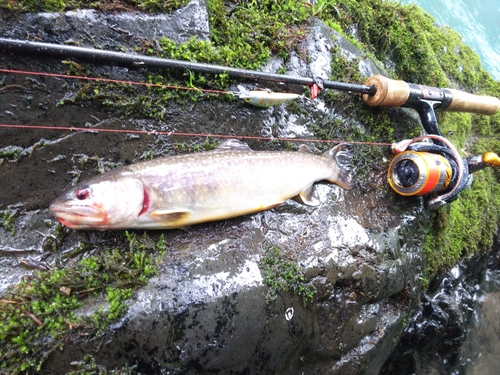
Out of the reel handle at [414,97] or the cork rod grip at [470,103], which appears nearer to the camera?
the reel handle at [414,97]

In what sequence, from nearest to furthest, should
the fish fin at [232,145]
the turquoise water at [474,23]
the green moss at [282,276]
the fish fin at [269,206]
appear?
the green moss at [282,276] < the fish fin at [269,206] < the fish fin at [232,145] < the turquoise water at [474,23]

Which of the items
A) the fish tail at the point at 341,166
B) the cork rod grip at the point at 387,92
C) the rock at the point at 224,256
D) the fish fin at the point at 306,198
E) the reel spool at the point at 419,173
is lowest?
the rock at the point at 224,256

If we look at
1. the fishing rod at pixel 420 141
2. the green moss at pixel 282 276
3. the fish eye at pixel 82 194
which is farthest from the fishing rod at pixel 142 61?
the green moss at pixel 282 276

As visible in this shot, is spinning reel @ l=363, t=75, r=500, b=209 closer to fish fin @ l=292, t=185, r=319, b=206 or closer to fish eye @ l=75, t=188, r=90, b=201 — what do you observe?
fish fin @ l=292, t=185, r=319, b=206

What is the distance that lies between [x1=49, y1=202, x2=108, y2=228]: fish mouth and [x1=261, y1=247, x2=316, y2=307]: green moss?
5.33 feet

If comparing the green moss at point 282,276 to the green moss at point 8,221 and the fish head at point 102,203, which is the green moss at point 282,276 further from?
the green moss at point 8,221

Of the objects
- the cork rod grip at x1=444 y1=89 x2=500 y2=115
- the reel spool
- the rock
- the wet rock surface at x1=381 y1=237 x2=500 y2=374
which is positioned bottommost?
the wet rock surface at x1=381 y1=237 x2=500 y2=374

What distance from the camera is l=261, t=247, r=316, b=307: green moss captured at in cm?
353

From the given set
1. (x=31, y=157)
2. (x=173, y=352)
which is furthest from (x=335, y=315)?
(x=31, y=157)

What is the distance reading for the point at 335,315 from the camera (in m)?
4.03

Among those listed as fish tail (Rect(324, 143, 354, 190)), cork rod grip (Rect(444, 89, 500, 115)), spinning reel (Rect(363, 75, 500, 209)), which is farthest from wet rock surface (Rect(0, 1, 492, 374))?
cork rod grip (Rect(444, 89, 500, 115))

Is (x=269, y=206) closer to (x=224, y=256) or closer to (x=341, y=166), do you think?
(x=224, y=256)

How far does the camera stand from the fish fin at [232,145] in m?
3.94

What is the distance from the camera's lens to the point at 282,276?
11.8 feet
